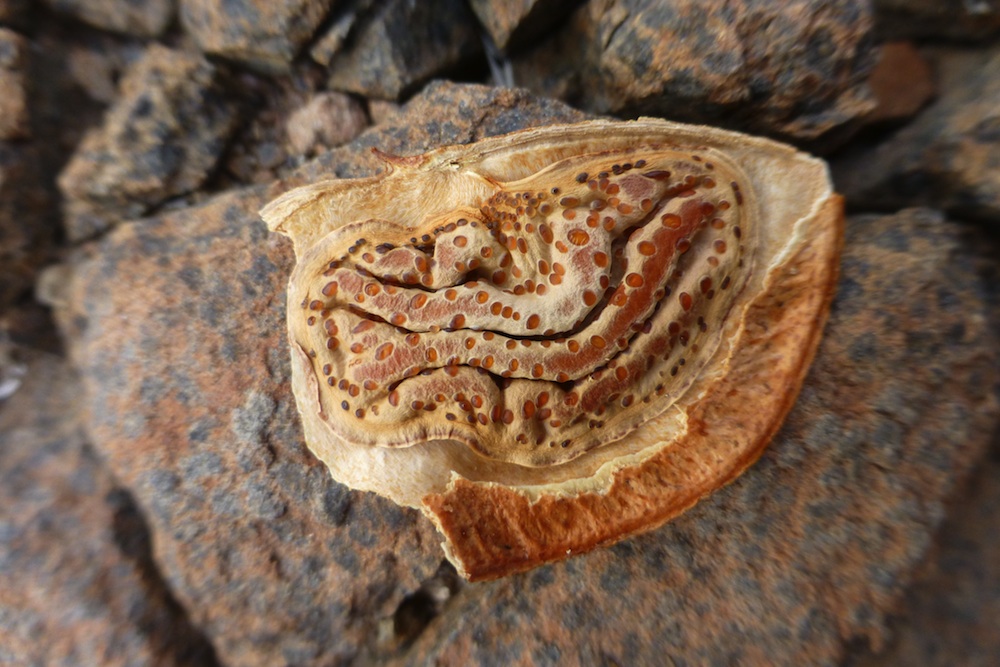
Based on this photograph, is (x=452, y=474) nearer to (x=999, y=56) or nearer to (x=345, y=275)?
(x=345, y=275)

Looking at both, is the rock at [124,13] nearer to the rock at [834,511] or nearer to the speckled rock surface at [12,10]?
the speckled rock surface at [12,10]

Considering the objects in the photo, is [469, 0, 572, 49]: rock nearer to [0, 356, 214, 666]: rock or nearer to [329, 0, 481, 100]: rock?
[329, 0, 481, 100]: rock

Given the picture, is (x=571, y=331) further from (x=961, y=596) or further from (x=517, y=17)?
(x=961, y=596)

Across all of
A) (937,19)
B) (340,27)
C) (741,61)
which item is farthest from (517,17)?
(937,19)

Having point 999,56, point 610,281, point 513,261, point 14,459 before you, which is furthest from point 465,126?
point 14,459

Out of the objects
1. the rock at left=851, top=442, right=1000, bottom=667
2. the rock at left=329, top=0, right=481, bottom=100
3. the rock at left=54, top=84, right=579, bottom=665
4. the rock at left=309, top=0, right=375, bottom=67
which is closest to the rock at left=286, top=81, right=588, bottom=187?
the rock at left=54, top=84, right=579, bottom=665
